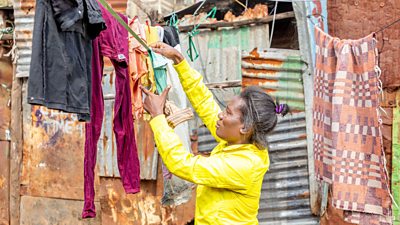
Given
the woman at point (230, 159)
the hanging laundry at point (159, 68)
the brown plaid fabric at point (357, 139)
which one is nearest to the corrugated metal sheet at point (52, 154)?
the hanging laundry at point (159, 68)

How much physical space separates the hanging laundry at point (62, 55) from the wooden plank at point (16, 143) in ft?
12.2

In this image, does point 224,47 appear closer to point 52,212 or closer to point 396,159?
point 396,159

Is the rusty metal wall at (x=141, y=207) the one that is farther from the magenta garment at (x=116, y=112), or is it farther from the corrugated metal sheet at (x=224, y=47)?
the magenta garment at (x=116, y=112)

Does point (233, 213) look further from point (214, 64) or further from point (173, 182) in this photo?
point (214, 64)

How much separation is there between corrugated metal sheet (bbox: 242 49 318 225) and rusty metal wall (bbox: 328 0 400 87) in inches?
18.5

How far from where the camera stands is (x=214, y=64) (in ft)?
17.5

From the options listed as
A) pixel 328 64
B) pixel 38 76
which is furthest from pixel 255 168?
pixel 328 64

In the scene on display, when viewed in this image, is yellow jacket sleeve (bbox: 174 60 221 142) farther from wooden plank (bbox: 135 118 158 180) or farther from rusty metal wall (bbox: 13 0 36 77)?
rusty metal wall (bbox: 13 0 36 77)

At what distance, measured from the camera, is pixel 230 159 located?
279 cm

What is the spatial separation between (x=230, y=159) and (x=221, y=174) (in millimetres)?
95

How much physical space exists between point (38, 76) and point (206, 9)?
297 centimetres

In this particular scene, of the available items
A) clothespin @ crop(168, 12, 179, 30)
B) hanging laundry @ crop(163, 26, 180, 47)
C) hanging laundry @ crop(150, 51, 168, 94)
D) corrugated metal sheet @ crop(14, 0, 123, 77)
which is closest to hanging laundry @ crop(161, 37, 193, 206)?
hanging laundry @ crop(163, 26, 180, 47)

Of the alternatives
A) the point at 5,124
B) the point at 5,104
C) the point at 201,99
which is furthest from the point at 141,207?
the point at 201,99

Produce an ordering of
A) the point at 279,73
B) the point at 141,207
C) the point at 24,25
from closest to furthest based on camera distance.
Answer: the point at 279,73 < the point at 141,207 < the point at 24,25
